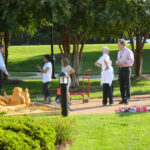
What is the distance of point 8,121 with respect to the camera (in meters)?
6.34

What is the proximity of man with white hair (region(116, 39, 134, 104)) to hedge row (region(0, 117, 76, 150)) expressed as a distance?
5008 mm

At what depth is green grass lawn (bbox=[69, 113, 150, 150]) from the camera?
6406 millimetres

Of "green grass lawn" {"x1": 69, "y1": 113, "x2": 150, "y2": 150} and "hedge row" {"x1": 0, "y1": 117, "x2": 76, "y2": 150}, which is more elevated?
"hedge row" {"x1": 0, "y1": 117, "x2": 76, "y2": 150}

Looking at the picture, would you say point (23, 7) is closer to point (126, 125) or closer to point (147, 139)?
point (126, 125)

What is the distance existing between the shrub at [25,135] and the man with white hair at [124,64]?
560 cm

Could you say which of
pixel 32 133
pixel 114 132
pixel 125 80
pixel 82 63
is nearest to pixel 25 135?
pixel 32 133

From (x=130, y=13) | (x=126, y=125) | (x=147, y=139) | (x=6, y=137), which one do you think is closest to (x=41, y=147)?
(x=6, y=137)

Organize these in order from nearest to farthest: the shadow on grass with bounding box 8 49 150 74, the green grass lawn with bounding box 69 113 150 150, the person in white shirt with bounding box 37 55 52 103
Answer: the green grass lawn with bounding box 69 113 150 150, the person in white shirt with bounding box 37 55 52 103, the shadow on grass with bounding box 8 49 150 74

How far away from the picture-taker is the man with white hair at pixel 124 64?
37.9ft

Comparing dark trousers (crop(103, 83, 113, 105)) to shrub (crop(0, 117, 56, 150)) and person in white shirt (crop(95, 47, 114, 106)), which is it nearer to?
person in white shirt (crop(95, 47, 114, 106))

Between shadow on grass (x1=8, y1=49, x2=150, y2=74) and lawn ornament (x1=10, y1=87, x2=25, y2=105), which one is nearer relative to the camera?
lawn ornament (x1=10, y1=87, x2=25, y2=105)

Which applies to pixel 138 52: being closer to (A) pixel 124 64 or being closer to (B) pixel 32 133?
(A) pixel 124 64

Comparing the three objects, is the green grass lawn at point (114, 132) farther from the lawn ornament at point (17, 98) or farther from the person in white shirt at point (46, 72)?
the person in white shirt at point (46, 72)

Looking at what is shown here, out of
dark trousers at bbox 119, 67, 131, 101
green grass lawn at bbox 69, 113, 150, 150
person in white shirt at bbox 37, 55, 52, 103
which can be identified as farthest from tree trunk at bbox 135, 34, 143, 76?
green grass lawn at bbox 69, 113, 150, 150
